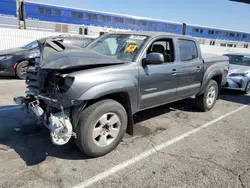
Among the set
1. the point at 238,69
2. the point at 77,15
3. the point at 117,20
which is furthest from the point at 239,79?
the point at 117,20

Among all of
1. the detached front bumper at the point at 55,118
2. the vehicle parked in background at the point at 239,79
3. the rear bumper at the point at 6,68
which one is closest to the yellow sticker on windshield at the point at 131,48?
the detached front bumper at the point at 55,118

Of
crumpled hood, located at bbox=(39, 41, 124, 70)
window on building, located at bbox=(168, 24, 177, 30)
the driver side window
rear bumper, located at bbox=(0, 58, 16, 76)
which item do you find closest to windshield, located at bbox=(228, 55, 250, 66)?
the driver side window

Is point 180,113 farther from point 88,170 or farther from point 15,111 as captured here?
point 15,111

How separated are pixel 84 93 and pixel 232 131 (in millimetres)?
3398

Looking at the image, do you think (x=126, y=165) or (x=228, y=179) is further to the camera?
(x=126, y=165)

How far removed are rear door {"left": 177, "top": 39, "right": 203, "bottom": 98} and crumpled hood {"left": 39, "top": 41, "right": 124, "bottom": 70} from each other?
68.0 inches

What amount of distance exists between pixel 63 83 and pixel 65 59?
1.16ft

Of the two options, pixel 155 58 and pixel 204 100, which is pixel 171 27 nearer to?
pixel 204 100

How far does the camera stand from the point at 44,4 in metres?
20.6

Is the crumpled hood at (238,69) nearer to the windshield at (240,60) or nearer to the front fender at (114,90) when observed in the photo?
the windshield at (240,60)

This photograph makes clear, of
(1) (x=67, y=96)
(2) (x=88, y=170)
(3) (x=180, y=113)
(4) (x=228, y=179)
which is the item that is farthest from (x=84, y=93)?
(3) (x=180, y=113)

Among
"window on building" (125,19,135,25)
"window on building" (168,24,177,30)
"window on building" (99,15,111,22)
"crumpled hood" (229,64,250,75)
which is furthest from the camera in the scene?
"window on building" (168,24,177,30)

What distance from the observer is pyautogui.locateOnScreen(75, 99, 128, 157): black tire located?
2832 mm

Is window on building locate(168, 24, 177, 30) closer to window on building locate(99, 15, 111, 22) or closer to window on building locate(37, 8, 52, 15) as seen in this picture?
window on building locate(99, 15, 111, 22)
